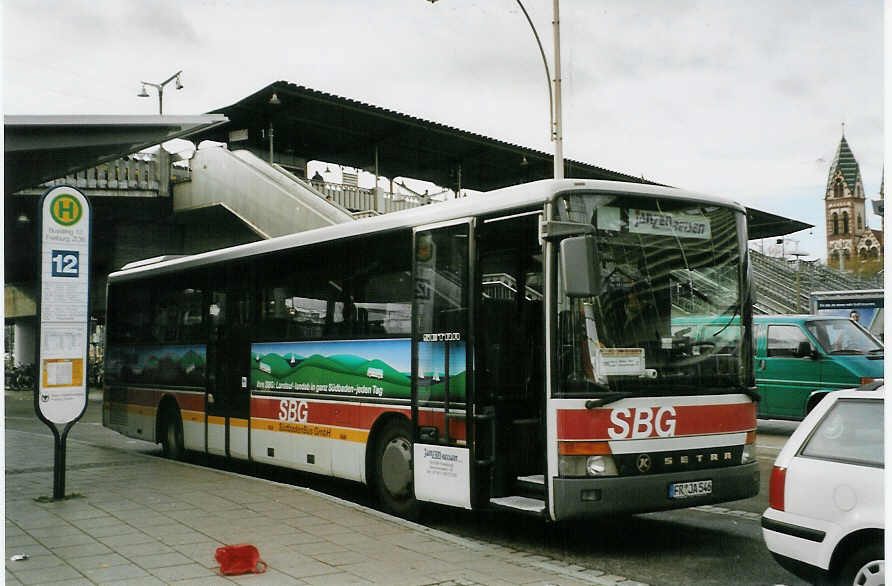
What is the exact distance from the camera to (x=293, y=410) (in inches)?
450

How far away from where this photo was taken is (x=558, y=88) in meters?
19.0

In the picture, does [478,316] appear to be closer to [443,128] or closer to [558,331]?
[558,331]

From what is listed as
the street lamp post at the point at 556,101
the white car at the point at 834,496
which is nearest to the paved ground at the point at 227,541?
the white car at the point at 834,496

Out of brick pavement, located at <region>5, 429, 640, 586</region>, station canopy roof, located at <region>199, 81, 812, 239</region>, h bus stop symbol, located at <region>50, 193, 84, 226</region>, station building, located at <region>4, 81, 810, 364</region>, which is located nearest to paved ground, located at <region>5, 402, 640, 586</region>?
brick pavement, located at <region>5, 429, 640, 586</region>

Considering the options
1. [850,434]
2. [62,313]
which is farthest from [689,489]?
[62,313]

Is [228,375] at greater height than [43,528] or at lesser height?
greater

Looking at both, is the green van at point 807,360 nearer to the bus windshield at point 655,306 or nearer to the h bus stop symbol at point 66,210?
the bus windshield at point 655,306

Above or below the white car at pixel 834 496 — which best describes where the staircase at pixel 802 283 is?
above

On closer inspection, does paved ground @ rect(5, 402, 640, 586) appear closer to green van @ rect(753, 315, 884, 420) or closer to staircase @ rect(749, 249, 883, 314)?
green van @ rect(753, 315, 884, 420)

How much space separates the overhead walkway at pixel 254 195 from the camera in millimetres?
28266

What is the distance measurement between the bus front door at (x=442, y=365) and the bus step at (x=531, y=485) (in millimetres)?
458

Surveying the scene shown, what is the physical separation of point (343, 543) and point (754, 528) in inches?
159

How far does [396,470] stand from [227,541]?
2230 millimetres

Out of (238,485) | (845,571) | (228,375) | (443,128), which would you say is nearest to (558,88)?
(228,375)
